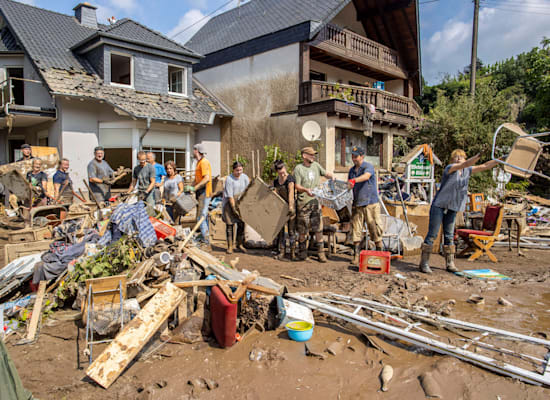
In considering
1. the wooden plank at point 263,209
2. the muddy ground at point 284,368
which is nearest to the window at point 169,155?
the wooden plank at point 263,209

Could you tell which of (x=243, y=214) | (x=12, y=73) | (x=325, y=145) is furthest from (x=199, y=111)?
(x=243, y=214)

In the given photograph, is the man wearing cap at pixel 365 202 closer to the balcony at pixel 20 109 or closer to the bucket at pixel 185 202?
the bucket at pixel 185 202

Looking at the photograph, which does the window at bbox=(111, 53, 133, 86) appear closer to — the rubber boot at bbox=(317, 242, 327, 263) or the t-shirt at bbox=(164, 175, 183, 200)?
the t-shirt at bbox=(164, 175, 183, 200)

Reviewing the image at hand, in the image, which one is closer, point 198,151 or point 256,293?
point 256,293

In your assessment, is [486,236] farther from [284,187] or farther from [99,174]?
[99,174]

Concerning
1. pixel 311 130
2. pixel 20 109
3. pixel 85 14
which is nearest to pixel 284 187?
pixel 311 130

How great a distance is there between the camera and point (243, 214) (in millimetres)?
7016

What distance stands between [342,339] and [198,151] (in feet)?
16.3

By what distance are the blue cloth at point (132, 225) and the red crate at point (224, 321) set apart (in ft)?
6.25

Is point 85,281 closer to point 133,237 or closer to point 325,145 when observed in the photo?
point 133,237

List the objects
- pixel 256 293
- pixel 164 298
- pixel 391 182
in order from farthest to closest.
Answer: pixel 391 182 → pixel 256 293 → pixel 164 298

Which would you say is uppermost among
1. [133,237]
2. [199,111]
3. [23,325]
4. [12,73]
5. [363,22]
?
[363,22]

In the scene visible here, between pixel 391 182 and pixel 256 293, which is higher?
pixel 391 182

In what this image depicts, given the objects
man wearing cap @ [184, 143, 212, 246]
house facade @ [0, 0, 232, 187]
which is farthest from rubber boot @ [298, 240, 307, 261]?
house facade @ [0, 0, 232, 187]
